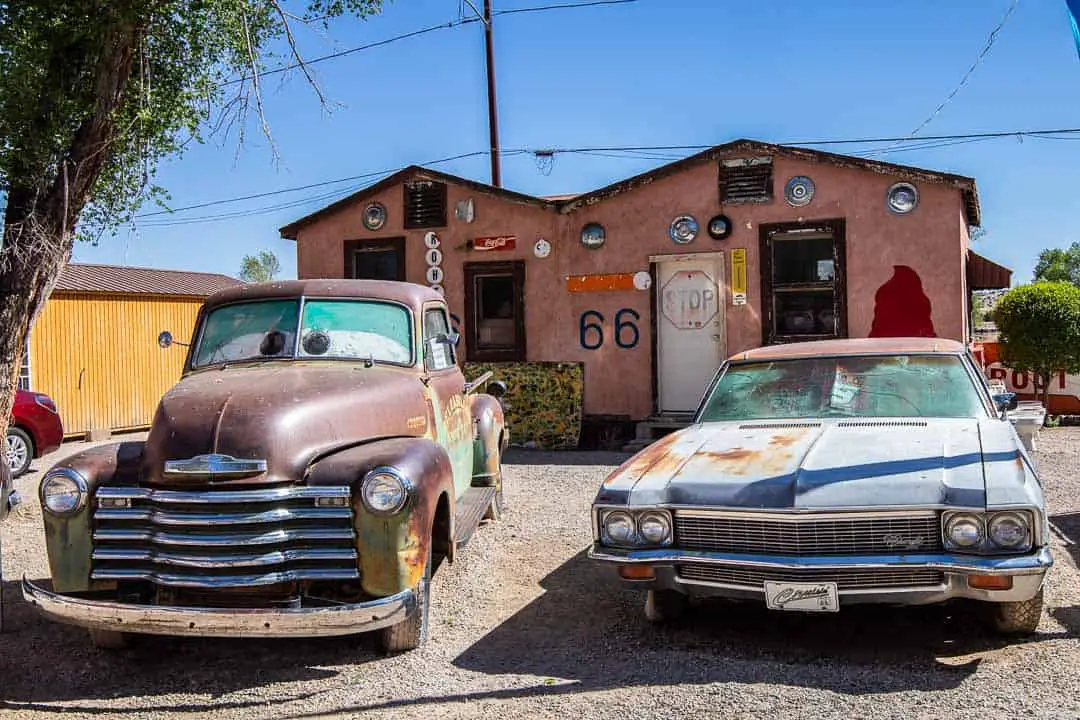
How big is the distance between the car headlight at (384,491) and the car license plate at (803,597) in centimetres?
173

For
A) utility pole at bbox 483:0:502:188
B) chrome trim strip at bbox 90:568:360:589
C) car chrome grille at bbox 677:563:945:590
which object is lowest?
car chrome grille at bbox 677:563:945:590

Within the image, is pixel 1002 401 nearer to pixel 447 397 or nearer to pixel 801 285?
pixel 447 397

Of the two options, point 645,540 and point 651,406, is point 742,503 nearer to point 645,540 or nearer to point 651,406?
point 645,540

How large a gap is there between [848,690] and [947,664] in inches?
24.1

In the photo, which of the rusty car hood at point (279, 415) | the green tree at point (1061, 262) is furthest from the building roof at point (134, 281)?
the green tree at point (1061, 262)

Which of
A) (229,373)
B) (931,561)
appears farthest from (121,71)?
(931,561)

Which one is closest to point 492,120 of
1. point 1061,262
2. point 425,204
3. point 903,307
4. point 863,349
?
point 425,204

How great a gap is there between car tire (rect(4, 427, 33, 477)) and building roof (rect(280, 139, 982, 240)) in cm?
473

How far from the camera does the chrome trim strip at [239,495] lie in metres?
4.18

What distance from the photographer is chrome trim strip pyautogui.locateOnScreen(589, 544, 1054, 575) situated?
12.6ft

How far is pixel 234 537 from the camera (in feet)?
13.7

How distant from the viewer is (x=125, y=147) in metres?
8.55

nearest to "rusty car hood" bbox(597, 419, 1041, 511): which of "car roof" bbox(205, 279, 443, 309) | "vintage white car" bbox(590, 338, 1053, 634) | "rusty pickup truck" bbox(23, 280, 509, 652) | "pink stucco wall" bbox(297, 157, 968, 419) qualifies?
"vintage white car" bbox(590, 338, 1053, 634)

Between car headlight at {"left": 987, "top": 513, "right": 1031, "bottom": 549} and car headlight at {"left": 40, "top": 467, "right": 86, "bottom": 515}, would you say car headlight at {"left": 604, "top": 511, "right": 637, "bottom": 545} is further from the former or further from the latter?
car headlight at {"left": 40, "top": 467, "right": 86, "bottom": 515}
